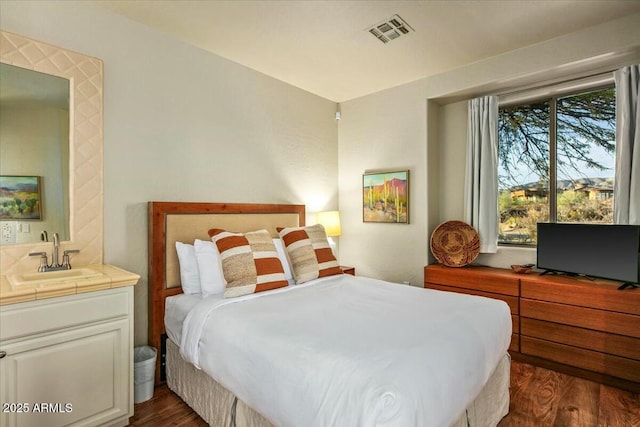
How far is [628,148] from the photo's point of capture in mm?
2709

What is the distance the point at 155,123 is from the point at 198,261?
1180 mm

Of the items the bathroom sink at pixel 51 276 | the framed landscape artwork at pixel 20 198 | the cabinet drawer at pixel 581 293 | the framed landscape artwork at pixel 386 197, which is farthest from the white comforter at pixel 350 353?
the framed landscape artwork at pixel 386 197

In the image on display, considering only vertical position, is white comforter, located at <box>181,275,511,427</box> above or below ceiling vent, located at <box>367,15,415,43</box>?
below

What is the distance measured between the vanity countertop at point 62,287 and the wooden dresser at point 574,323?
3.00 meters

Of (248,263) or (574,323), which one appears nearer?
(248,263)

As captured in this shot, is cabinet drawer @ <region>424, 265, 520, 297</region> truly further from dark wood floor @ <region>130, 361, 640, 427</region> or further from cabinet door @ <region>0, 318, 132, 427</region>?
cabinet door @ <region>0, 318, 132, 427</region>

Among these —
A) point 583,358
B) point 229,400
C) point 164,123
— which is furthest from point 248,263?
point 583,358

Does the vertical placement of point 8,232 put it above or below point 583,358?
above

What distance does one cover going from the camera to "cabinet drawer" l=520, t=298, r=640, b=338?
2454 millimetres

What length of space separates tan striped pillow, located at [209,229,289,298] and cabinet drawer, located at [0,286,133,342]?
0.63m

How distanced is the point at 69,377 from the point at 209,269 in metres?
0.98

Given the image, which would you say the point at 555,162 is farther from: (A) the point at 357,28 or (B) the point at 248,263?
(B) the point at 248,263

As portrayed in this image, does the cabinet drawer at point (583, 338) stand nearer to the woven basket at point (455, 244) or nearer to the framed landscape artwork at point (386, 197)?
the woven basket at point (455, 244)

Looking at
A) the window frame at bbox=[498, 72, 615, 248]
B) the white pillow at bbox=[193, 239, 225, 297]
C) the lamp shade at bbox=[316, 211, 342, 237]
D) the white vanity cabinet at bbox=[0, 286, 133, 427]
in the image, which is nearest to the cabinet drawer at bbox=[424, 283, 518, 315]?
the window frame at bbox=[498, 72, 615, 248]
